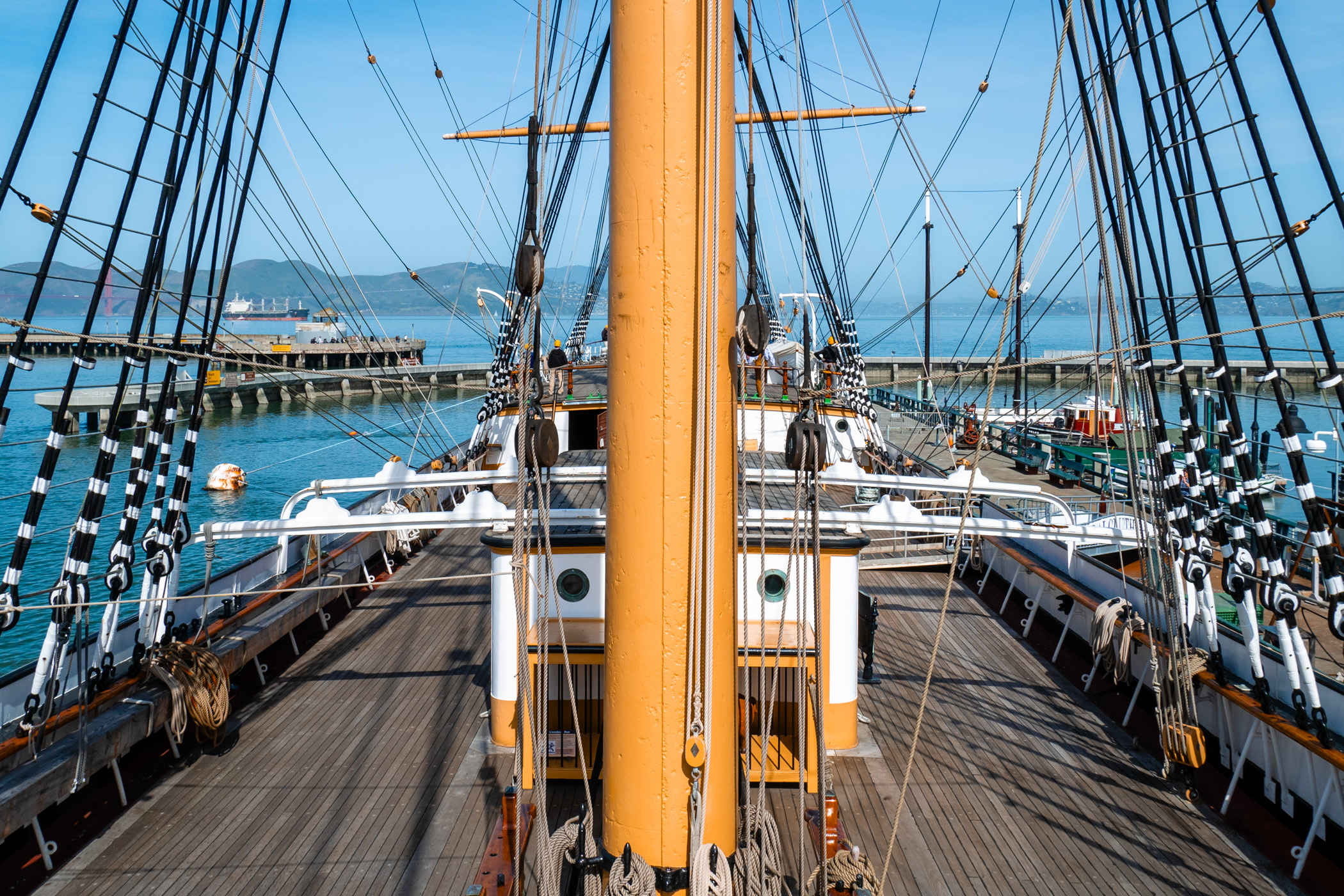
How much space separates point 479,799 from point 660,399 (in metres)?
4.54

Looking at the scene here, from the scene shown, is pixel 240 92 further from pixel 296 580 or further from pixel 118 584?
pixel 296 580

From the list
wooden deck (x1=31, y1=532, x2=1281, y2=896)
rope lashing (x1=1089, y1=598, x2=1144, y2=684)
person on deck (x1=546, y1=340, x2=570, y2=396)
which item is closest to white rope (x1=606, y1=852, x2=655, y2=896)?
wooden deck (x1=31, y1=532, x2=1281, y2=896)

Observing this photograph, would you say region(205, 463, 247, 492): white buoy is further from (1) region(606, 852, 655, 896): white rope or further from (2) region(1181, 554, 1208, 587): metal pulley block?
(1) region(606, 852, 655, 896): white rope

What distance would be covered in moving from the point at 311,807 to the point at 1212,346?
753 centimetres

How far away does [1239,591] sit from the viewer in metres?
6.50

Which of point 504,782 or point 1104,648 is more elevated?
point 1104,648

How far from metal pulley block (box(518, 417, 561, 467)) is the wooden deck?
3.10 meters

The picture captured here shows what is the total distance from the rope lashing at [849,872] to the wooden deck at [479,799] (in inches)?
17.7

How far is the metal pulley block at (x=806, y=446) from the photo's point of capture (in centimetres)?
339

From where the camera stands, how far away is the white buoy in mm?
27734

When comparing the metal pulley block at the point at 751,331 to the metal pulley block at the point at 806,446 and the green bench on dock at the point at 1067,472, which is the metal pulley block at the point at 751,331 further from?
the green bench on dock at the point at 1067,472

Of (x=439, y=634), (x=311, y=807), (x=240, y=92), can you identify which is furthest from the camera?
(x=439, y=634)

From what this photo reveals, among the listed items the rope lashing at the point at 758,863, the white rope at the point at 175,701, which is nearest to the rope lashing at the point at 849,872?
the rope lashing at the point at 758,863

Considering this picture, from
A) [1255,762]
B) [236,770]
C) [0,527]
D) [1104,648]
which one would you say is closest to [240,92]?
[236,770]
